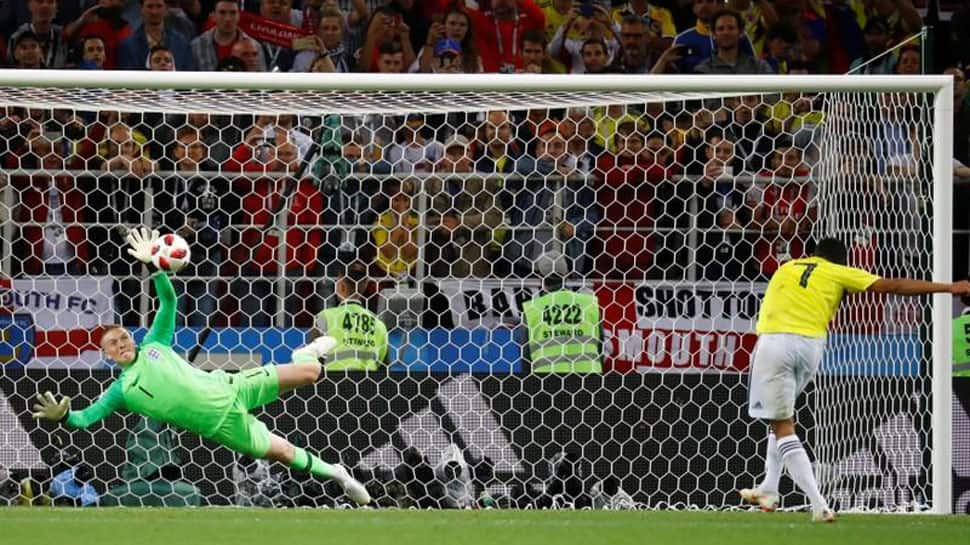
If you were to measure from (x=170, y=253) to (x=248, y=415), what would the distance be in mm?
1055

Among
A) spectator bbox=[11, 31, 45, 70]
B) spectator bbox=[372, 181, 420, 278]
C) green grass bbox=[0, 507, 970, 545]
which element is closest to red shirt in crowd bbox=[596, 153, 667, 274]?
spectator bbox=[372, 181, 420, 278]

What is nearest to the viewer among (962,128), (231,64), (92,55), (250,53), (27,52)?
(231,64)

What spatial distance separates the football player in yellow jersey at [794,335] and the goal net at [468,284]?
134 centimetres

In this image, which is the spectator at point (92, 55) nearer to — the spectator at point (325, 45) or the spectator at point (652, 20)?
the spectator at point (325, 45)

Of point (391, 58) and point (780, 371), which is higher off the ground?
point (391, 58)

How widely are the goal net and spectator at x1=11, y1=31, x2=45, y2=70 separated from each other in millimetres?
1366

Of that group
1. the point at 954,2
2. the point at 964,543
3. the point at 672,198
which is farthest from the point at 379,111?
the point at 954,2

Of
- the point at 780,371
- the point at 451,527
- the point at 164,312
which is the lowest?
the point at 451,527

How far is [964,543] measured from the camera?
7.25m

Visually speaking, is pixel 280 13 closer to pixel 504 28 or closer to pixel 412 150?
pixel 504 28

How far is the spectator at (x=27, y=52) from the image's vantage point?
40.2 feet

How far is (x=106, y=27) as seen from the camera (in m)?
12.8

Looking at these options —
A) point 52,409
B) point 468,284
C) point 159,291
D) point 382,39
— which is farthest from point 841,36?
point 52,409

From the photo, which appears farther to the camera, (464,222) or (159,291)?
(464,222)
